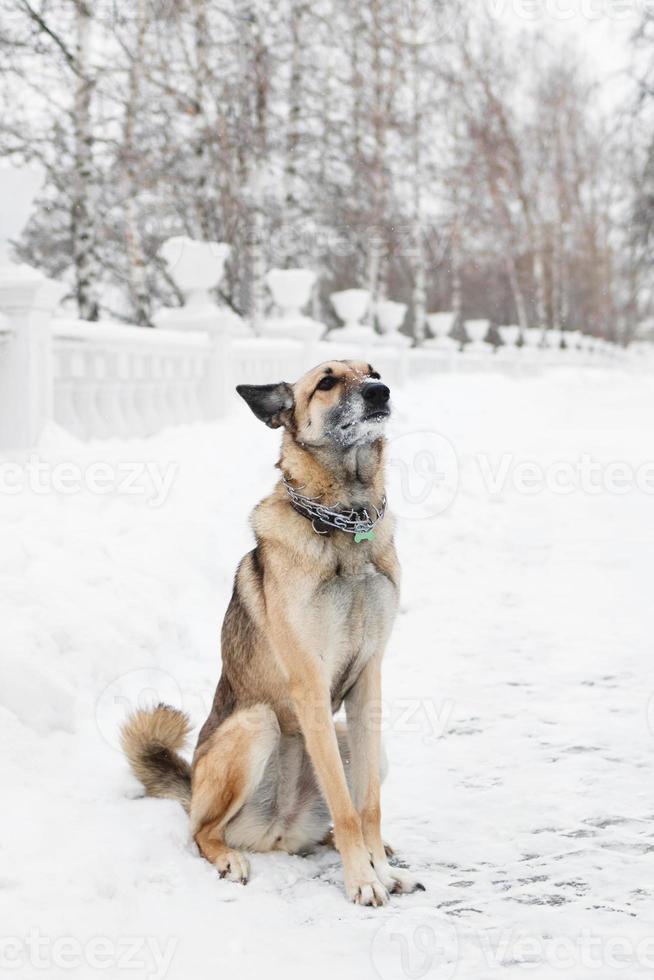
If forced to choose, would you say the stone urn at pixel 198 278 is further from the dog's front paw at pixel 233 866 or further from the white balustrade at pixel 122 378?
the dog's front paw at pixel 233 866

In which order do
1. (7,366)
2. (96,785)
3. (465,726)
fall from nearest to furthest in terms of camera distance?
(96,785), (465,726), (7,366)

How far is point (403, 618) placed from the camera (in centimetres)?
652

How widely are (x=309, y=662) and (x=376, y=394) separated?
91cm

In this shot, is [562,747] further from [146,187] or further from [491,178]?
[491,178]

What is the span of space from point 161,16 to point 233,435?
19.4ft

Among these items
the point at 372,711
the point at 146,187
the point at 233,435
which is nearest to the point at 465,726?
the point at 372,711

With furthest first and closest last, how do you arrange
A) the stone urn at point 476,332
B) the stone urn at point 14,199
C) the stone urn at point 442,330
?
the stone urn at point 476,332, the stone urn at point 442,330, the stone urn at point 14,199

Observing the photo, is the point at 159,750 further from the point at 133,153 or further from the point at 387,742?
the point at 133,153

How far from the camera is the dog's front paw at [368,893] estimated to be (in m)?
3.05

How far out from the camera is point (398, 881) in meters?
3.15
